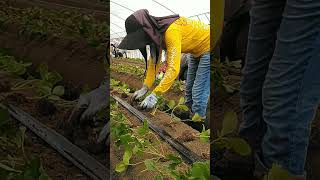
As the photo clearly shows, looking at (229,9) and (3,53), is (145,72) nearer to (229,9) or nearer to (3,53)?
(3,53)

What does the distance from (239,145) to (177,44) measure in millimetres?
460

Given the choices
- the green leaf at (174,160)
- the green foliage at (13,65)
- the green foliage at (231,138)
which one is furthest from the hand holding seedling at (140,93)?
the green foliage at (231,138)

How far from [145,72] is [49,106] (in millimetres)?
303

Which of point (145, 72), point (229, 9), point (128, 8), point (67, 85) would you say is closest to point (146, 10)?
point (128, 8)

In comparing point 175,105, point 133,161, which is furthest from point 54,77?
point 133,161

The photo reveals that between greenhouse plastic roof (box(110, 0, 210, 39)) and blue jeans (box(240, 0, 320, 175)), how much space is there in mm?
338

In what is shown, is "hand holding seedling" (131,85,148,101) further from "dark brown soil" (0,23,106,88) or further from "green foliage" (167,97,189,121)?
"dark brown soil" (0,23,106,88)

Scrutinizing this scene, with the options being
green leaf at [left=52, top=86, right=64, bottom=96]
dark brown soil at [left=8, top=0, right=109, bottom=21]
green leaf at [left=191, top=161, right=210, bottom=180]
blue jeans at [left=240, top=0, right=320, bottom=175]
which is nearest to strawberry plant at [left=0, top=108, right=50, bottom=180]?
green leaf at [left=52, top=86, right=64, bottom=96]

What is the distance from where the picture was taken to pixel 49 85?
0.97 metres

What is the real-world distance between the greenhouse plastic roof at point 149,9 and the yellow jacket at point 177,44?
36 millimetres

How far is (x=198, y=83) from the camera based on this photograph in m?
1.13

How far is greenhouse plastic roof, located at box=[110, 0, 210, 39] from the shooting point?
40.8 inches

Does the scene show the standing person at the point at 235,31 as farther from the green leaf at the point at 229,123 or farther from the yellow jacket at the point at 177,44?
the yellow jacket at the point at 177,44

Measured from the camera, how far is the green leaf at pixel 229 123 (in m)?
0.76
